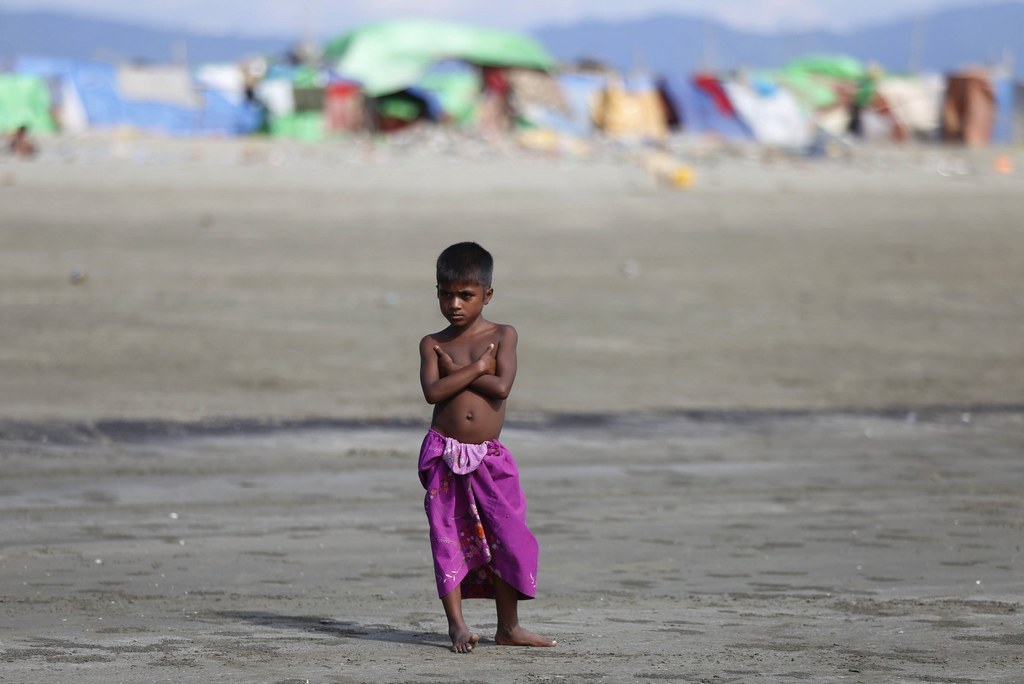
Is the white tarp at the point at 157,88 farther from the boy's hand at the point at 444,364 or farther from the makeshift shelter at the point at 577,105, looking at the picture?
the boy's hand at the point at 444,364

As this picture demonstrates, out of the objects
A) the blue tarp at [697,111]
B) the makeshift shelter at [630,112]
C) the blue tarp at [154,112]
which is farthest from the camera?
the blue tarp at [697,111]

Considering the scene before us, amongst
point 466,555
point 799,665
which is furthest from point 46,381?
point 799,665

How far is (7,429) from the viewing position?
7.72 metres

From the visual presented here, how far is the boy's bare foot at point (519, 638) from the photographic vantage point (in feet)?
13.9

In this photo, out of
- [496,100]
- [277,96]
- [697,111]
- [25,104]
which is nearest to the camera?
[25,104]

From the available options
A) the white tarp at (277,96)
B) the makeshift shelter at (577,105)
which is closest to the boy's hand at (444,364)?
the white tarp at (277,96)

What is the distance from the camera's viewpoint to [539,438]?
795 centimetres

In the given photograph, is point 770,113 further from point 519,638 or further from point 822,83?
point 519,638

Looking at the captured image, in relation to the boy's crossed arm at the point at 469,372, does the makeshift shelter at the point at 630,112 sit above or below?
above

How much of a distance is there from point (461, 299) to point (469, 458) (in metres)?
0.43

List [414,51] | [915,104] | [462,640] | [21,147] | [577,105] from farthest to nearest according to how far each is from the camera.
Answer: [915,104] < [577,105] < [414,51] < [21,147] < [462,640]

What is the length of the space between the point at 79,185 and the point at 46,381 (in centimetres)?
996

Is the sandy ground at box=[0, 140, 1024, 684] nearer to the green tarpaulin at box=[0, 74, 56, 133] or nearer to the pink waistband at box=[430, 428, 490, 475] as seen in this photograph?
the pink waistband at box=[430, 428, 490, 475]

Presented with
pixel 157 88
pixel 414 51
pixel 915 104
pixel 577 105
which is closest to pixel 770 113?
pixel 915 104
